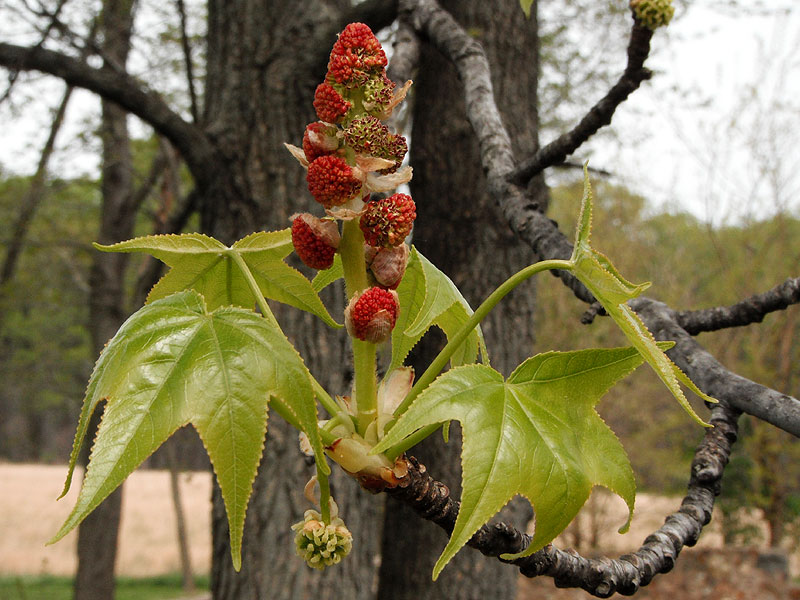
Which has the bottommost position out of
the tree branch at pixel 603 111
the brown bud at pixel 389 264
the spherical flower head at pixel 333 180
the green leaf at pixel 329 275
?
the brown bud at pixel 389 264

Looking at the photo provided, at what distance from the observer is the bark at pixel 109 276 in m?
6.66

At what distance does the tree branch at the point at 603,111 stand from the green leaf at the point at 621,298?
0.45 meters

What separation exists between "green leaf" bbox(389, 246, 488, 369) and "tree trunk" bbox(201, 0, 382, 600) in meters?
1.74

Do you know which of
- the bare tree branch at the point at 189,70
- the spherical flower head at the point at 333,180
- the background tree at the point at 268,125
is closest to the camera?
the spherical flower head at the point at 333,180

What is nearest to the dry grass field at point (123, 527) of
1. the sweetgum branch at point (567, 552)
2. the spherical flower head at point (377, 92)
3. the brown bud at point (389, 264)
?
the sweetgum branch at point (567, 552)

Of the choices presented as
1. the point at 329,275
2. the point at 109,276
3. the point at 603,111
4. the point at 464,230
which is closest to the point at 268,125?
the point at 464,230

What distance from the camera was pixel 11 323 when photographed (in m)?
24.9

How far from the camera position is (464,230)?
11.4 ft

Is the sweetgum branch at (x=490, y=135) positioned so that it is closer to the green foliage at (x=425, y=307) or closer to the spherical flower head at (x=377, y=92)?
the green foliage at (x=425, y=307)

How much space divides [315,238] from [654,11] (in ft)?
2.23

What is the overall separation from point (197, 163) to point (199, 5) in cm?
514

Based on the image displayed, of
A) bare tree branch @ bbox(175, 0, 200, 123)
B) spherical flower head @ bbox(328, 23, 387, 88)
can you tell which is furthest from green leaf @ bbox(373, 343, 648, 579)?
bare tree branch @ bbox(175, 0, 200, 123)

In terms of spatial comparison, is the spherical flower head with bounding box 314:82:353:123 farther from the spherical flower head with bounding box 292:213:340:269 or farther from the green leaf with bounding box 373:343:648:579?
the green leaf with bounding box 373:343:648:579

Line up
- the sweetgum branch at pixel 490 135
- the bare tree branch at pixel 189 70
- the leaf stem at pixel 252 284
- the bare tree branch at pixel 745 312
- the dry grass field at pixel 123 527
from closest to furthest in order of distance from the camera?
the leaf stem at pixel 252 284, the bare tree branch at pixel 745 312, the sweetgum branch at pixel 490 135, the bare tree branch at pixel 189 70, the dry grass field at pixel 123 527
